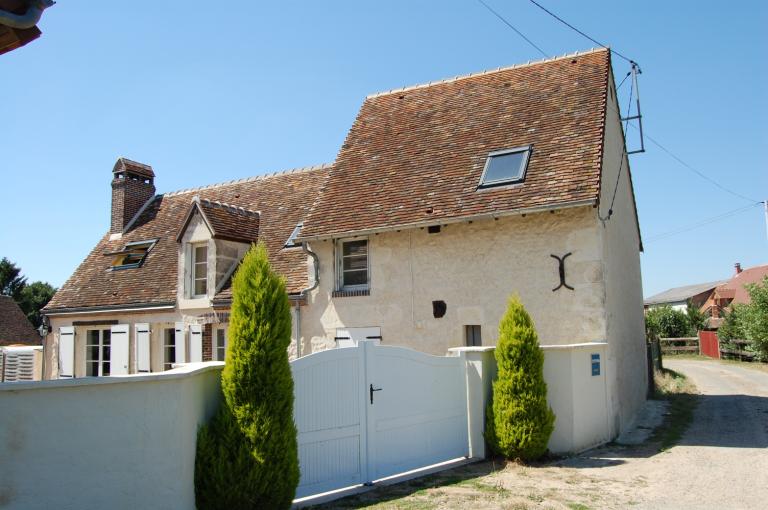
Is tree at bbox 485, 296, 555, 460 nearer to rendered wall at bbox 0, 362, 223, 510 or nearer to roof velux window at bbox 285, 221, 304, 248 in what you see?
rendered wall at bbox 0, 362, 223, 510

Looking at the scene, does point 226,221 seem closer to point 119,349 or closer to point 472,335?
point 119,349

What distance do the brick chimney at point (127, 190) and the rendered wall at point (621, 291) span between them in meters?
14.7

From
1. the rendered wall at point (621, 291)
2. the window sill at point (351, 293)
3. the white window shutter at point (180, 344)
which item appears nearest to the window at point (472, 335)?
the window sill at point (351, 293)

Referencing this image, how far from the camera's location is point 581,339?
10859 mm

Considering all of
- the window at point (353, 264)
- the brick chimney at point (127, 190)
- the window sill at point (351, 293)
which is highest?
the brick chimney at point (127, 190)

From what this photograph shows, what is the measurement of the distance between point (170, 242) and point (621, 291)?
12.2 m

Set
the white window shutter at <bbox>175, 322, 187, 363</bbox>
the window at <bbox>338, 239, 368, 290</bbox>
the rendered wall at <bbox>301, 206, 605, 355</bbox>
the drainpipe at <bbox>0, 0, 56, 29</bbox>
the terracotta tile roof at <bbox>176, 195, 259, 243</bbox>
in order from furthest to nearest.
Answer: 1. the terracotta tile roof at <bbox>176, 195, 259, 243</bbox>
2. the white window shutter at <bbox>175, 322, 187, 363</bbox>
3. the window at <bbox>338, 239, 368, 290</bbox>
4. the rendered wall at <bbox>301, 206, 605, 355</bbox>
5. the drainpipe at <bbox>0, 0, 56, 29</bbox>

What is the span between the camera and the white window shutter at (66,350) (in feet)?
54.8

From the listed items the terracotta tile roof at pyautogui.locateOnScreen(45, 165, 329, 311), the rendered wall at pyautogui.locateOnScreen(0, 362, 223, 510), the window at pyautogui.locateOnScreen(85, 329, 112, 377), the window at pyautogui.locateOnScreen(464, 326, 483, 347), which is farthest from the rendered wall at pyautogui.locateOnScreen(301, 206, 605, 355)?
the rendered wall at pyautogui.locateOnScreen(0, 362, 223, 510)

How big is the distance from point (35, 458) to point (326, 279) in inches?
353

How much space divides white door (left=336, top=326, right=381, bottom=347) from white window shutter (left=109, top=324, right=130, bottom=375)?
624cm

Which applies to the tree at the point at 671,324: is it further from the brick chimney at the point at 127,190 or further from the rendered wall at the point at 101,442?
the rendered wall at the point at 101,442

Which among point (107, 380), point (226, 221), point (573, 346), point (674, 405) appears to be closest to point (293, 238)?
point (226, 221)

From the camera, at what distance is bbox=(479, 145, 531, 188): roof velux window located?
1195 cm
